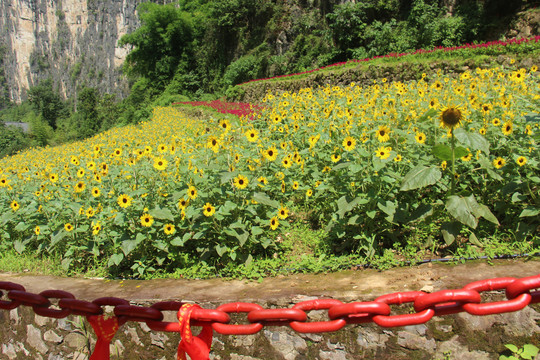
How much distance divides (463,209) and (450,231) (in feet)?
0.77

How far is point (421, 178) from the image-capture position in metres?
2.00

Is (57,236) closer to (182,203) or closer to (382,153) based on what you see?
(182,203)

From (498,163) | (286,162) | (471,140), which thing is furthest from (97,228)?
(498,163)

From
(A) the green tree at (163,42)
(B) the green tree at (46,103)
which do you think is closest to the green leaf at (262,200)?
(A) the green tree at (163,42)

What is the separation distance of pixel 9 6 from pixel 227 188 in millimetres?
118211

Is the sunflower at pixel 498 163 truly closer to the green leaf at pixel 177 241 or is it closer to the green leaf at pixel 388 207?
the green leaf at pixel 388 207

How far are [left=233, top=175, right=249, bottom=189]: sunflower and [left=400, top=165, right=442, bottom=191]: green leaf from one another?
0.97 meters

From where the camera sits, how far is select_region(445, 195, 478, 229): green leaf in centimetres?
201

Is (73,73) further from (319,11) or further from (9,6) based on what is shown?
(319,11)

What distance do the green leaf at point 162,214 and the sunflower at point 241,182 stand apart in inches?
18.8

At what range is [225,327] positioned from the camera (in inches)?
36.5

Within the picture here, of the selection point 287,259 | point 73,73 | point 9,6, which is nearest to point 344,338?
point 287,259

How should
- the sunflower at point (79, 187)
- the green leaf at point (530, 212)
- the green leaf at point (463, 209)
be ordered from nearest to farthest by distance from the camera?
the green leaf at point (463, 209), the green leaf at point (530, 212), the sunflower at point (79, 187)

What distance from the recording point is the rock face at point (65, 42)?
71188mm
